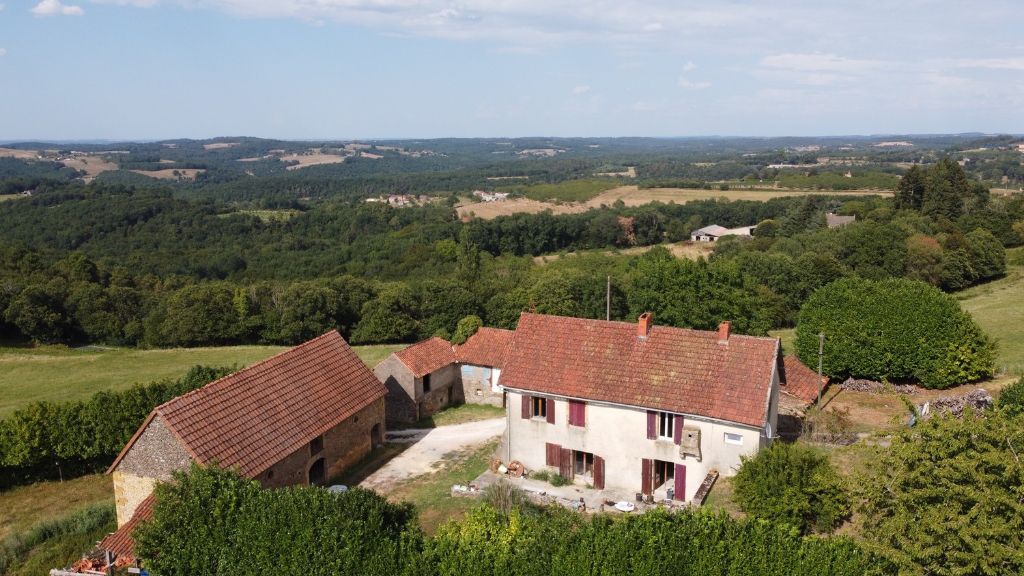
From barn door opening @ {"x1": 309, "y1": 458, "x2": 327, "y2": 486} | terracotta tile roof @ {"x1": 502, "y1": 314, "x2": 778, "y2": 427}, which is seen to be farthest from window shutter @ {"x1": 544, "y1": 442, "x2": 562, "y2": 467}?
barn door opening @ {"x1": 309, "y1": 458, "x2": 327, "y2": 486}

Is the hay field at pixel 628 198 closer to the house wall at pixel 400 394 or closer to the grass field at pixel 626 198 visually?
the grass field at pixel 626 198

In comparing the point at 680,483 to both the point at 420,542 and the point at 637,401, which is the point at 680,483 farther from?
the point at 420,542

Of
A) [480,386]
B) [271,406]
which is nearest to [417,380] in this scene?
[480,386]

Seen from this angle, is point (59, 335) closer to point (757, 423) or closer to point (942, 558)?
point (757, 423)

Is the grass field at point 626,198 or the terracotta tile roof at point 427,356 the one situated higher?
the grass field at point 626,198

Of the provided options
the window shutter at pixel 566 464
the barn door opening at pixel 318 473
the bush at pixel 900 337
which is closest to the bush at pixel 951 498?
the window shutter at pixel 566 464
